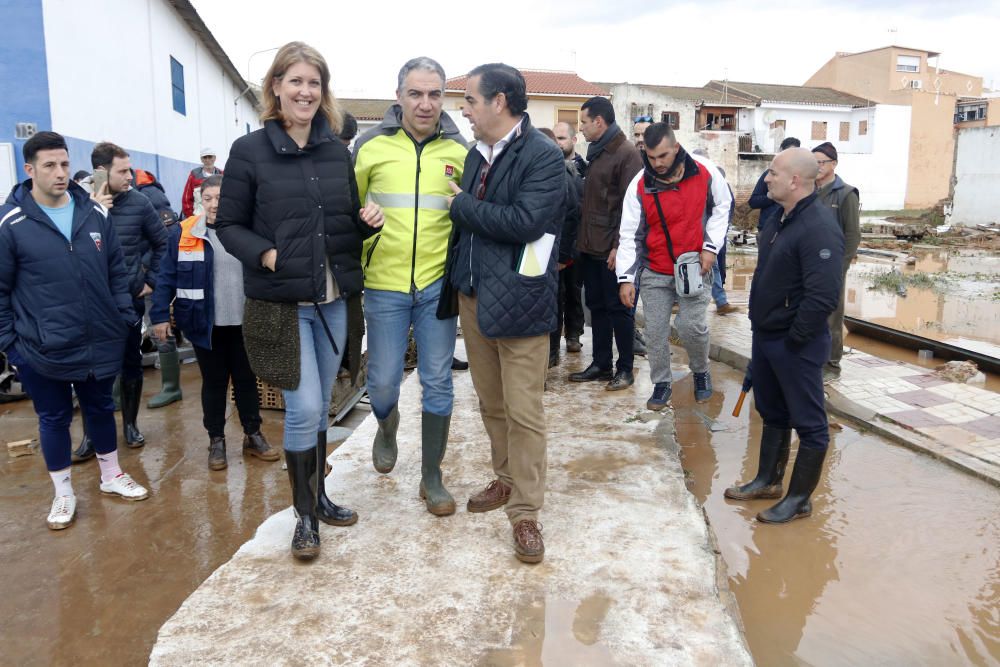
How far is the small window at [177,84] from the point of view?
1437 cm

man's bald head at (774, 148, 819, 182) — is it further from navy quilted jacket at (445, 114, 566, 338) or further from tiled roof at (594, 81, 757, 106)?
tiled roof at (594, 81, 757, 106)

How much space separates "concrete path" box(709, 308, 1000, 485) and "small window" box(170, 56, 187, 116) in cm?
1215

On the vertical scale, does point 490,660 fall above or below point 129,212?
below

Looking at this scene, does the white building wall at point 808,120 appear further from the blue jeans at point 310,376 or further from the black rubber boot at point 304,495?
the black rubber boot at point 304,495

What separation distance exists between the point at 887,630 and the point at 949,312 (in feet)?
30.0

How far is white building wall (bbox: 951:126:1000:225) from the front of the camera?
26250 millimetres

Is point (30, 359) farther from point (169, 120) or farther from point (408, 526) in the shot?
point (169, 120)

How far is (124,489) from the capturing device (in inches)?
162

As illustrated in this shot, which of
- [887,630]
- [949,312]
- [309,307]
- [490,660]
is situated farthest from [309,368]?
[949,312]

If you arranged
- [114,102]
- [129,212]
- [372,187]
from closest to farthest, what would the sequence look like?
[372,187] → [129,212] → [114,102]

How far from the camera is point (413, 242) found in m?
3.27

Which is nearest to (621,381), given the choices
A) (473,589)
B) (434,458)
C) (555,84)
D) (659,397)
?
(659,397)

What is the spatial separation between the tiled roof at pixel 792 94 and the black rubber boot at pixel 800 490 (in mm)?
41712

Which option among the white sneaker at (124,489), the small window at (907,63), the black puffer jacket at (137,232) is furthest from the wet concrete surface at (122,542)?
the small window at (907,63)
